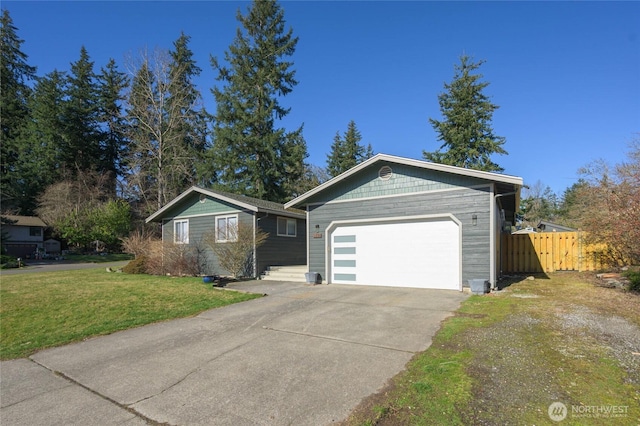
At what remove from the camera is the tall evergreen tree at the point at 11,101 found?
117 ft

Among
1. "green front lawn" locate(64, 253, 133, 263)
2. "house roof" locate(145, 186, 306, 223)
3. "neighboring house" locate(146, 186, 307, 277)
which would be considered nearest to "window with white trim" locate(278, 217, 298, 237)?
"neighboring house" locate(146, 186, 307, 277)

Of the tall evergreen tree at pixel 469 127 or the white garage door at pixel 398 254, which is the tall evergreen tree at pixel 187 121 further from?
the tall evergreen tree at pixel 469 127

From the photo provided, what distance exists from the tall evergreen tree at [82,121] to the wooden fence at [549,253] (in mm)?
42293

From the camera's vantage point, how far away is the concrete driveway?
10.6ft

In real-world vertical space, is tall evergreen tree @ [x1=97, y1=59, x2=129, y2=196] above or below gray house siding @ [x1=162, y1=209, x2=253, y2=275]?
above

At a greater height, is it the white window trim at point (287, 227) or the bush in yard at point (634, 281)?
the white window trim at point (287, 227)

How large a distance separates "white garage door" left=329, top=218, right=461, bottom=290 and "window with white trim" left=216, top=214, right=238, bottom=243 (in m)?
4.81

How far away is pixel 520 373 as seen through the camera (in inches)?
146

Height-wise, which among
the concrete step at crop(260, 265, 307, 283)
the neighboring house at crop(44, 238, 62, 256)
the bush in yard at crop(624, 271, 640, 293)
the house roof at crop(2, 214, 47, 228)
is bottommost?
the neighboring house at crop(44, 238, 62, 256)

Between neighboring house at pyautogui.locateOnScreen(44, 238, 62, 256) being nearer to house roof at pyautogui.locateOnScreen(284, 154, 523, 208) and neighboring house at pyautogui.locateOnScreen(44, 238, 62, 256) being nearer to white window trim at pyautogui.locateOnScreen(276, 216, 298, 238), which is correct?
white window trim at pyautogui.locateOnScreen(276, 216, 298, 238)

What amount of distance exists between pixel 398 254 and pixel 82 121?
1734 inches

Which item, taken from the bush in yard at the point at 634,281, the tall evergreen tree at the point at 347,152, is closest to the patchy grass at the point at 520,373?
the bush in yard at the point at 634,281

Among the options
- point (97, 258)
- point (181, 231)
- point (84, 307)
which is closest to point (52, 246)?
point (97, 258)

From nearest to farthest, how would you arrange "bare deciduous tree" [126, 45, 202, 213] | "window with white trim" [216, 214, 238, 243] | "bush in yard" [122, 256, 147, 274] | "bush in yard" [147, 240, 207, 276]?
"window with white trim" [216, 214, 238, 243] < "bush in yard" [147, 240, 207, 276] < "bush in yard" [122, 256, 147, 274] < "bare deciduous tree" [126, 45, 202, 213]
